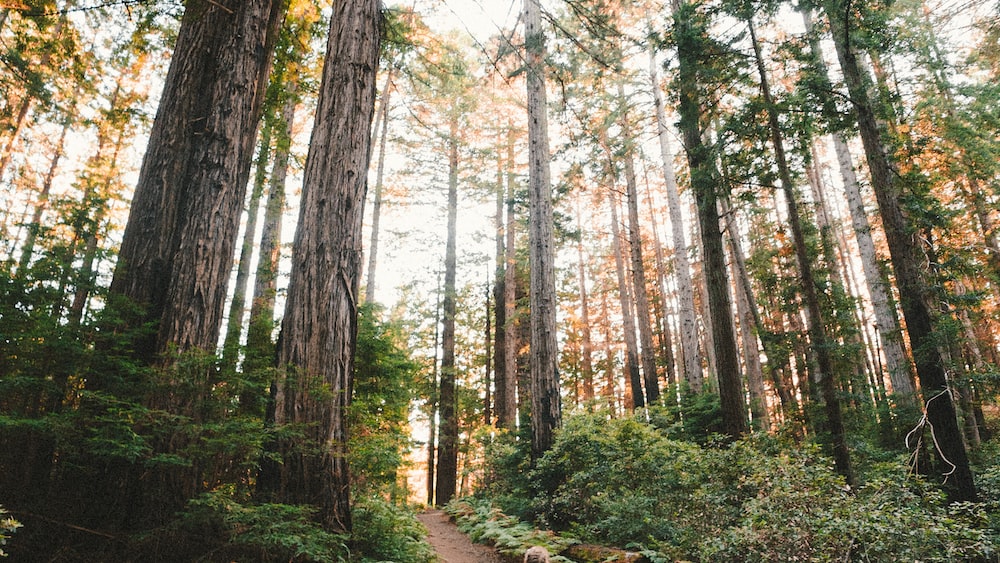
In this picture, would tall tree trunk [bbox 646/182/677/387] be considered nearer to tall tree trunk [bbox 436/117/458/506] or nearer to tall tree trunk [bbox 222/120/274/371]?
tall tree trunk [bbox 436/117/458/506]

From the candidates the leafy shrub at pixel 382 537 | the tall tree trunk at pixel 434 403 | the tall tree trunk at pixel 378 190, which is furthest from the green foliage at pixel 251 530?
the tall tree trunk at pixel 434 403

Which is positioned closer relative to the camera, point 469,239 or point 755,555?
point 755,555

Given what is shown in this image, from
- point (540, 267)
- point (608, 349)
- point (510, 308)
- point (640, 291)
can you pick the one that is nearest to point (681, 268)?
point (640, 291)

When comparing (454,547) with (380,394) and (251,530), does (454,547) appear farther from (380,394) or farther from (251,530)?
(251,530)

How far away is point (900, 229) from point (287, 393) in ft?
29.7

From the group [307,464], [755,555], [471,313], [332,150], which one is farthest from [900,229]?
[471,313]

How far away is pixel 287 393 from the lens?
13.8ft

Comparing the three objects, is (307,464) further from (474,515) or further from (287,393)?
(474,515)

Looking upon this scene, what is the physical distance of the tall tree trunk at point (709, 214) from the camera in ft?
26.8

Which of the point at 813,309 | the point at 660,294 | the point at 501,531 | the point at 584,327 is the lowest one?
the point at 501,531

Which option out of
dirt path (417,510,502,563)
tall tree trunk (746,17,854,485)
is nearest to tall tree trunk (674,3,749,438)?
tall tree trunk (746,17,854,485)

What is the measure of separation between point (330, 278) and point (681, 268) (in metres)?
12.1

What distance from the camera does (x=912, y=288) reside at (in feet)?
23.5

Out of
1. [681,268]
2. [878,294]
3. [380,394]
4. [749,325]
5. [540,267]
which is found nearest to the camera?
[380,394]
